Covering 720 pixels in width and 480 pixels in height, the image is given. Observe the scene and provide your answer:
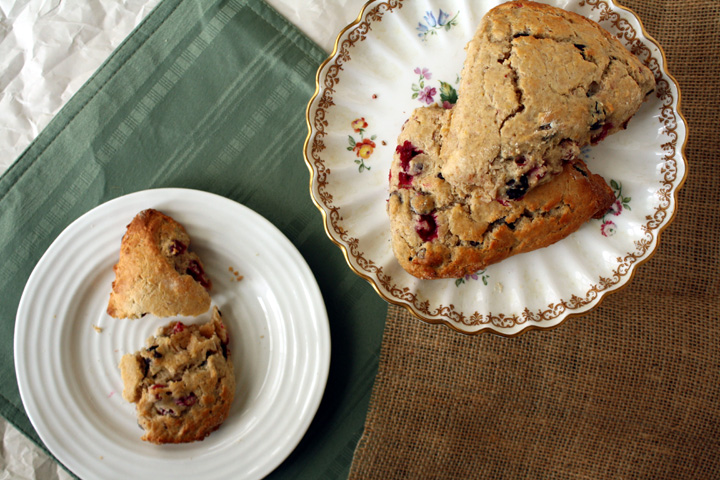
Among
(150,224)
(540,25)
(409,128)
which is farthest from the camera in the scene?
(150,224)

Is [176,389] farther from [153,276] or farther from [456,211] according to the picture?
[456,211]

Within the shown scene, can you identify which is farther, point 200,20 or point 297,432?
point 200,20

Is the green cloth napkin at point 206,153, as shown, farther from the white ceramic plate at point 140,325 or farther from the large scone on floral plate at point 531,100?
the large scone on floral plate at point 531,100

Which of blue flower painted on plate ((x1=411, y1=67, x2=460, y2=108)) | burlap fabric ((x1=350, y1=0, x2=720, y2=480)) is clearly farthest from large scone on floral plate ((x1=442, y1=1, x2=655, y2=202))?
burlap fabric ((x1=350, y1=0, x2=720, y2=480))

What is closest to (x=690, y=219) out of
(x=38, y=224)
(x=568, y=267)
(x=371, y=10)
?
(x=568, y=267)

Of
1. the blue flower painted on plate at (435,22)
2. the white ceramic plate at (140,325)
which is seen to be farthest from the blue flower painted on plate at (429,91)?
the white ceramic plate at (140,325)

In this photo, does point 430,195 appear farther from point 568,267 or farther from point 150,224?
point 150,224
